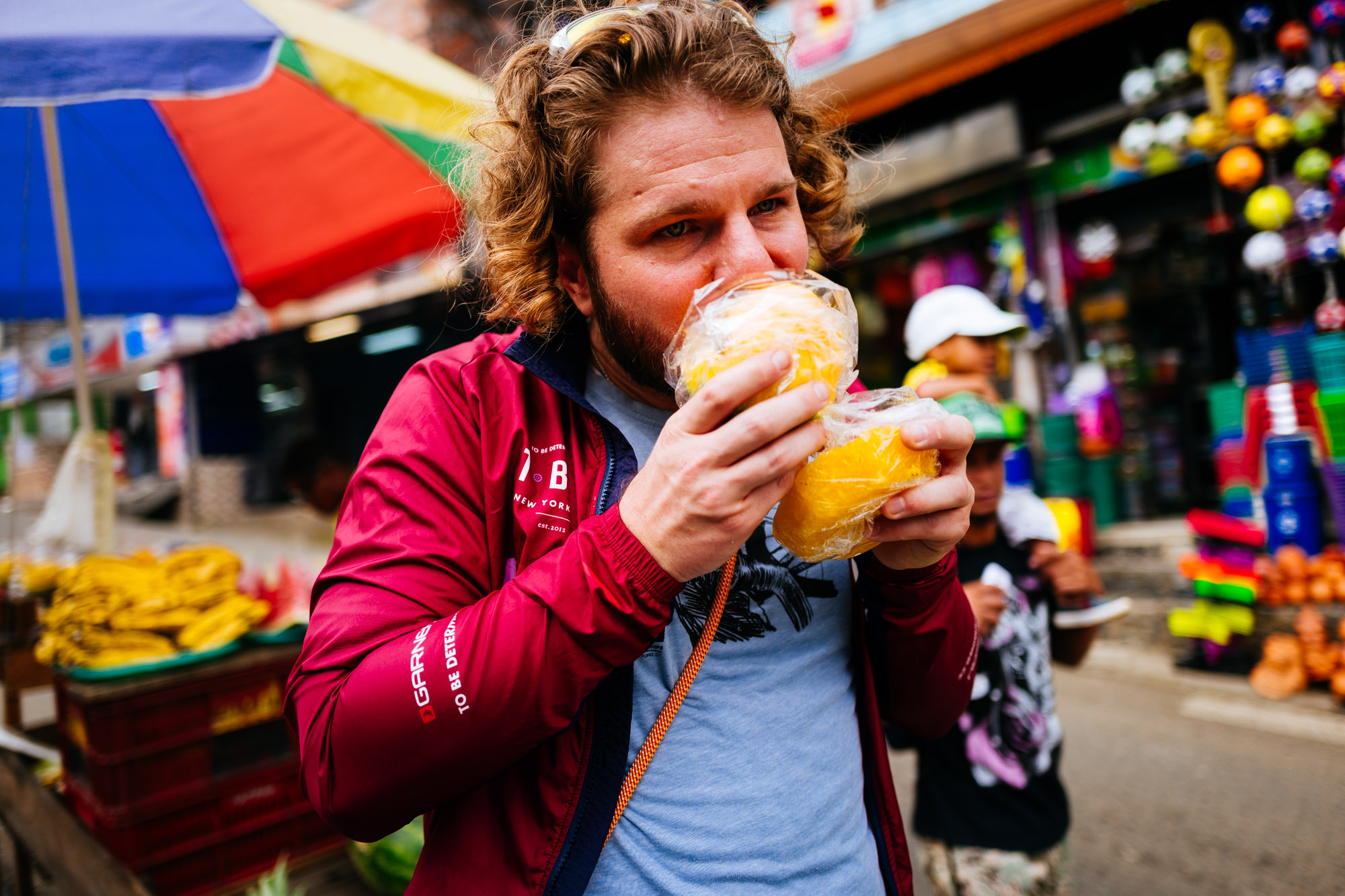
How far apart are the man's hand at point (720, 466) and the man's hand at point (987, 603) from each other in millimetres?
1313

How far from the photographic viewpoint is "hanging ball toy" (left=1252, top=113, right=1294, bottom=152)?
5.53m

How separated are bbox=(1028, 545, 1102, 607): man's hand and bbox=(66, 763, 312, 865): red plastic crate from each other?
2679mm

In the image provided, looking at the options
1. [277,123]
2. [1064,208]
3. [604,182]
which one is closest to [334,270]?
[277,123]

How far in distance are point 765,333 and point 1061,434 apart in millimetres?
6849

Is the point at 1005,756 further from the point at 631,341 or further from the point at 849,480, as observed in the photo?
the point at 631,341

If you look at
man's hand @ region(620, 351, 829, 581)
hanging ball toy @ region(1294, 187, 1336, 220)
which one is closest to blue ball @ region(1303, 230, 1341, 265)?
hanging ball toy @ region(1294, 187, 1336, 220)

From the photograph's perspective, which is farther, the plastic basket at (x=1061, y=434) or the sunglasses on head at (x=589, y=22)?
the plastic basket at (x=1061, y=434)

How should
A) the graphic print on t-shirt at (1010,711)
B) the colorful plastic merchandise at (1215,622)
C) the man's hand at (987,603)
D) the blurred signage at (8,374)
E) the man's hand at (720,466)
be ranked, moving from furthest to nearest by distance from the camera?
1. the blurred signage at (8,374)
2. the colorful plastic merchandise at (1215,622)
3. the graphic print on t-shirt at (1010,711)
4. the man's hand at (987,603)
5. the man's hand at (720,466)

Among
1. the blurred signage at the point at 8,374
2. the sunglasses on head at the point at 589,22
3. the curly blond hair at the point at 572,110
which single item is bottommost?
the curly blond hair at the point at 572,110

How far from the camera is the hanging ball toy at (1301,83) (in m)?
5.43

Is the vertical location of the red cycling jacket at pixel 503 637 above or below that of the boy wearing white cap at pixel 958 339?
below

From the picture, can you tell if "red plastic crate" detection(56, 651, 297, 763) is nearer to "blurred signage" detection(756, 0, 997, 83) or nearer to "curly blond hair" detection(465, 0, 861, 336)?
"curly blond hair" detection(465, 0, 861, 336)

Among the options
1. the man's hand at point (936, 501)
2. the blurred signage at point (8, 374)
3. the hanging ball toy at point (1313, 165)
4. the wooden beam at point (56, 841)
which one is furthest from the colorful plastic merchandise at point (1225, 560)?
the blurred signage at point (8, 374)

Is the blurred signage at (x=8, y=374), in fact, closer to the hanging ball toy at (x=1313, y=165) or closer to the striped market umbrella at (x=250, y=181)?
the striped market umbrella at (x=250, y=181)
